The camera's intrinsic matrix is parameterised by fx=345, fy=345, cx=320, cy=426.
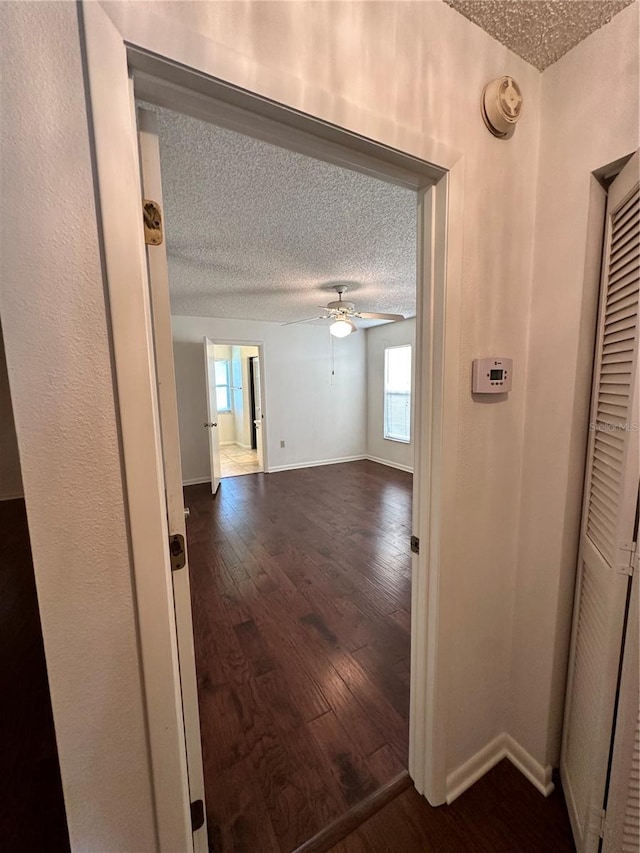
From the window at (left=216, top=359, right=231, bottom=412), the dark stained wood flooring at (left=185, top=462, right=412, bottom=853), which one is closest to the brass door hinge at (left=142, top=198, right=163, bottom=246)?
the dark stained wood flooring at (left=185, top=462, right=412, bottom=853)

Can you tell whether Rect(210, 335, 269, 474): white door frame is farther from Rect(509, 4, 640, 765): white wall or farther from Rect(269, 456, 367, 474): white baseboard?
Rect(509, 4, 640, 765): white wall

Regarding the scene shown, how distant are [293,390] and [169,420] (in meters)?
4.89

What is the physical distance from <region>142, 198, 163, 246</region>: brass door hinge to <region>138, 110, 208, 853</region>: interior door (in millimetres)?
11

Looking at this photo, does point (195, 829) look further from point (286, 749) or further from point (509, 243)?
point (509, 243)

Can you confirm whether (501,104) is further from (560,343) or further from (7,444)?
(7,444)

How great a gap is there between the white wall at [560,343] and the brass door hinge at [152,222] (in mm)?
1164

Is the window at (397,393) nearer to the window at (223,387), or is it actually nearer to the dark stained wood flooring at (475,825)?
the window at (223,387)

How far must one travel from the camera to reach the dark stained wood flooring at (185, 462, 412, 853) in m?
1.24

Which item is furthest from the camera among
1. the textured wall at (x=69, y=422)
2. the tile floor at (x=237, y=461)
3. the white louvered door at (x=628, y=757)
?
the tile floor at (x=237, y=461)

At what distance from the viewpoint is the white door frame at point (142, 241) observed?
62 centimetres

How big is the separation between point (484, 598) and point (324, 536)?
220 centimetres

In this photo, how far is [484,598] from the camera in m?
1.24

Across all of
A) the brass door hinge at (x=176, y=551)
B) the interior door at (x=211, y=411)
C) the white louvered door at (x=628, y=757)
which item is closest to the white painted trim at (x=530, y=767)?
the white louvered door at (x=628, y=757)

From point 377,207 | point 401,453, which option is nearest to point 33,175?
point 377,207
